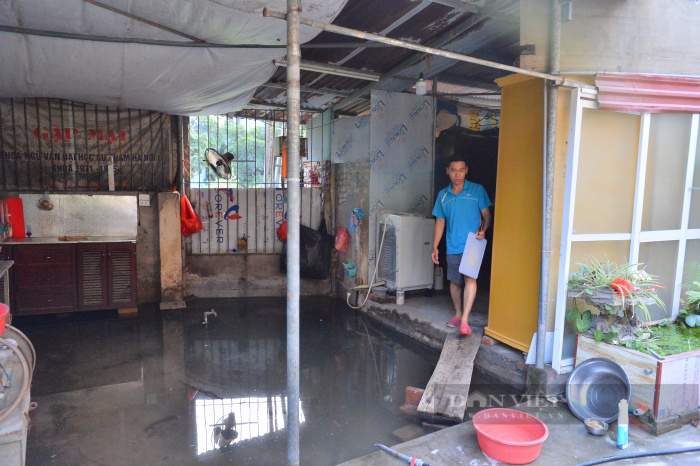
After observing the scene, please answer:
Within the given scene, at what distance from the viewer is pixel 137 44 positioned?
4.15 meters

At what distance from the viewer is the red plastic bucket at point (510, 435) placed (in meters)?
2.79

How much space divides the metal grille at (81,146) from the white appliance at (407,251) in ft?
12.1

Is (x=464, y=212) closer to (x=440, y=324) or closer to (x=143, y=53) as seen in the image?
(x=440, y=324)

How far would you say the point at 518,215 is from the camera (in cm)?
420

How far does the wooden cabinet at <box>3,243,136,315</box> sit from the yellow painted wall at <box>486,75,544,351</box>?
498 cm

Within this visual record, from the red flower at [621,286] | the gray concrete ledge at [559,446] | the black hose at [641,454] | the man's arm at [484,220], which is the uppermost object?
the man's arm at [484,220]

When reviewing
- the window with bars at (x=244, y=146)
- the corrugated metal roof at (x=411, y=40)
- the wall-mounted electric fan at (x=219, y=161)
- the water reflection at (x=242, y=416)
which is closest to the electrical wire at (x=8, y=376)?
the water reflection at (x=242, y=416)

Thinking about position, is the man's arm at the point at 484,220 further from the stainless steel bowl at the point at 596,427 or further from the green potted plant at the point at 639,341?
the stainless steel bowl at the point at 596,427

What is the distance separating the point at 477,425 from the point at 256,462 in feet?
5.06

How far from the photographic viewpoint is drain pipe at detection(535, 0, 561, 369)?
3697mm

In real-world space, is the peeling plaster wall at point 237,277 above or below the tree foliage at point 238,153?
below

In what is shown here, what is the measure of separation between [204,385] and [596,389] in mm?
3428

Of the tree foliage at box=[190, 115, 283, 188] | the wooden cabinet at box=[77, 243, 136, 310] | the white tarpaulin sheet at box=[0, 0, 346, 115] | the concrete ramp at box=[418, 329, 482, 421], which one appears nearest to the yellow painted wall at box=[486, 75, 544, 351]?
the concrete ramp at box=[418, 329, 482, 421]

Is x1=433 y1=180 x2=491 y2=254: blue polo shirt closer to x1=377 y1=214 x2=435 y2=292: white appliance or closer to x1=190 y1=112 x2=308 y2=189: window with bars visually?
x1=377 y1=214 x2=435 y2=292: white appliance
